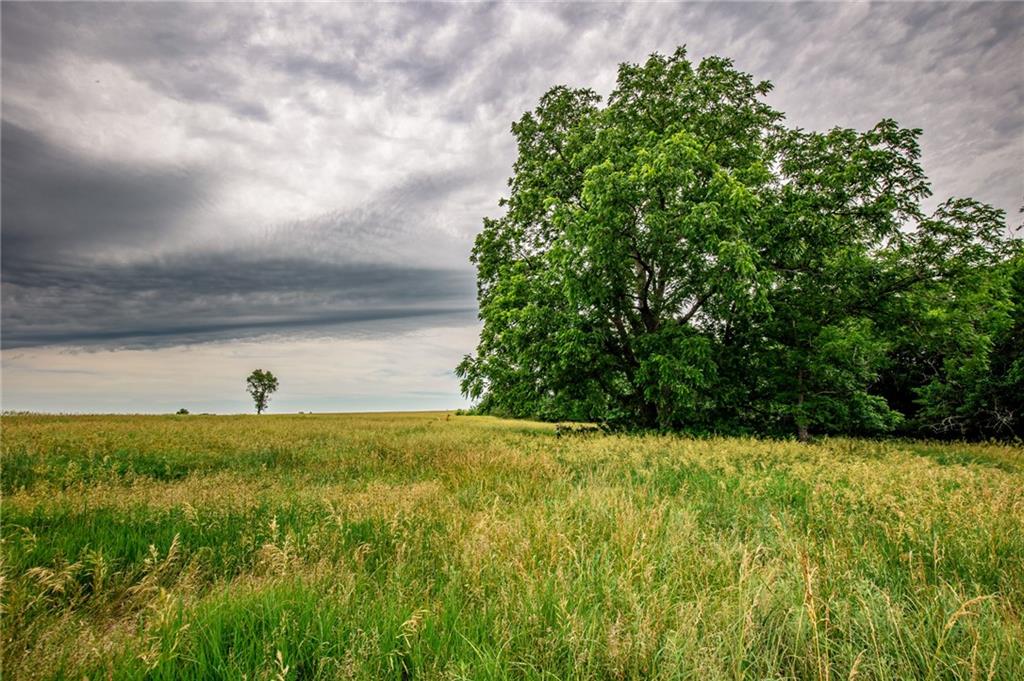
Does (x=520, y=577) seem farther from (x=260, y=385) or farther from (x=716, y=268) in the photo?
(x=260, y=385)

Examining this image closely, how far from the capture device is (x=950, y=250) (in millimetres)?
15141

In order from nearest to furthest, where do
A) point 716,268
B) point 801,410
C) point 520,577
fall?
point 520,577 < point 716,268 < point 801,410

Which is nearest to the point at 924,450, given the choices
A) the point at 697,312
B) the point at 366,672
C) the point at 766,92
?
the point at 697,312

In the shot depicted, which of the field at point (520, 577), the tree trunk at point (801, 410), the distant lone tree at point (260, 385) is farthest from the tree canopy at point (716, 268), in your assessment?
the distant lone tree at point (260, 385)

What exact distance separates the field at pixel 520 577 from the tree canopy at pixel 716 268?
333 inches

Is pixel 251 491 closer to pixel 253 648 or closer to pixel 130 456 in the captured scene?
pixel 253 648

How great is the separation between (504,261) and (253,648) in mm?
18493

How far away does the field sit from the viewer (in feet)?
7.89

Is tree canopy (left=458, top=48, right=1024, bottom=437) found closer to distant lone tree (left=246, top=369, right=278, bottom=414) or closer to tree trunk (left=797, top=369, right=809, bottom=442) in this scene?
tree trunk (left=797, top=369, right=809, bottom=442)

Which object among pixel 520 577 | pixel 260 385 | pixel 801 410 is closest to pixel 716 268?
pixel 801 410

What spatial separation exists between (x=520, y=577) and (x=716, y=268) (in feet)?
44.3

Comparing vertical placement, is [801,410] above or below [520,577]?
above

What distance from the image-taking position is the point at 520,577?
10.9ft

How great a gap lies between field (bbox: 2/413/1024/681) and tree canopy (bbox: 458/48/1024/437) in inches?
333
